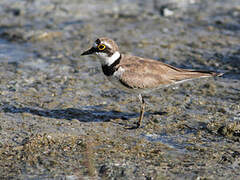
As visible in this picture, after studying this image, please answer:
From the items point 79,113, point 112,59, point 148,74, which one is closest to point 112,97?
point 79,113

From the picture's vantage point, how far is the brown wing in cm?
577

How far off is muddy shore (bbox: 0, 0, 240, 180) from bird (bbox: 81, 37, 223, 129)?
54cm

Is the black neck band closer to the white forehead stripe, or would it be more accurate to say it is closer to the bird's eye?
the white forehead stripe

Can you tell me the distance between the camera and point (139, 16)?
10.6 meters

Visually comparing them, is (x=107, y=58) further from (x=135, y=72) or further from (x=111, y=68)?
(x=135, y=72)

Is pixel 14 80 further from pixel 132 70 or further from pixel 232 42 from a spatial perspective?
pixel 232 42

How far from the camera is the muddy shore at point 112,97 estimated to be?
4762 mm

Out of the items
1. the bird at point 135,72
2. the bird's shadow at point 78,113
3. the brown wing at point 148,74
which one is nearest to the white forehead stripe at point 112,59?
the bird at point 135,72

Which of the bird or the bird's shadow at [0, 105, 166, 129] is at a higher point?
the bird

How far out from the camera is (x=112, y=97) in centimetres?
676

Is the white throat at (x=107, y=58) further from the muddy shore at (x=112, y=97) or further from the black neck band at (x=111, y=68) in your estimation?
the muddy shore at (x=112, y=97)

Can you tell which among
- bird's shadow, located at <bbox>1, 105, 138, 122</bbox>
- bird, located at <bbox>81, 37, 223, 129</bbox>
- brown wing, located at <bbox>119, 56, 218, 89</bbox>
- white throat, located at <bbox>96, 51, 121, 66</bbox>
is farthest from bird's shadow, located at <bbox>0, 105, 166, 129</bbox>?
white throat, located at <bbox>96, 51, 121, 66</bbox>

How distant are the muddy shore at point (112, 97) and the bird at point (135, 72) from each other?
0.54 meters

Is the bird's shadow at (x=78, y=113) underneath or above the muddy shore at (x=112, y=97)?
underneath
